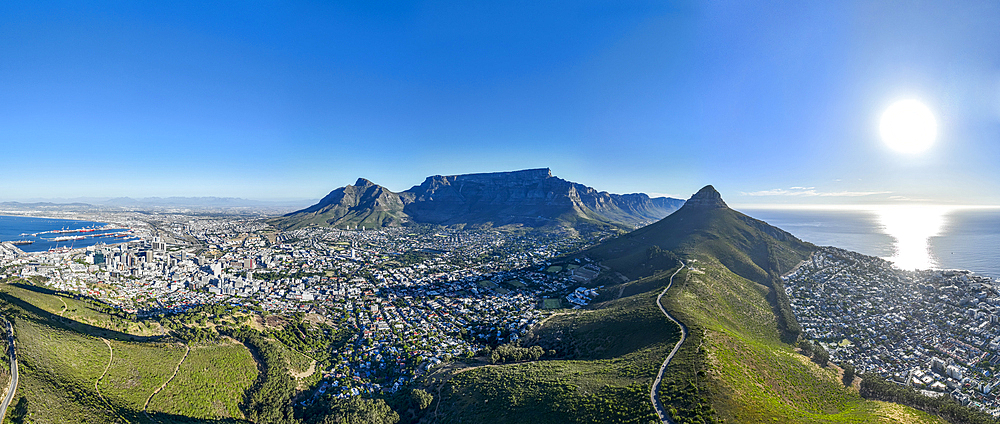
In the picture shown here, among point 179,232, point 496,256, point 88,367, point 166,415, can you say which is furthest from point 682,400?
point 179,232

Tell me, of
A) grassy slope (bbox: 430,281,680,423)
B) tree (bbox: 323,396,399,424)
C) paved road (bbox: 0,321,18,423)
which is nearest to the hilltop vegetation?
paved road (bbox: 0,321,18,423)

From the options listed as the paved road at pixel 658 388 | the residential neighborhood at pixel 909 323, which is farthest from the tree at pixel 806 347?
the paved road at pixel 658 388

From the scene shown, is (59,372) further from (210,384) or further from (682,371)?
(682,371)

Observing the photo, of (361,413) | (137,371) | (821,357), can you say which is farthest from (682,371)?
(137,371)

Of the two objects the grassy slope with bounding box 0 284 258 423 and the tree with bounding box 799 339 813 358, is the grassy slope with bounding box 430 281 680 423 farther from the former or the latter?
the grassy slope with bounding box 0 284 258 423

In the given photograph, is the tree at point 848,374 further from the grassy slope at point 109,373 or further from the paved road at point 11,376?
the paved road at point 11,376

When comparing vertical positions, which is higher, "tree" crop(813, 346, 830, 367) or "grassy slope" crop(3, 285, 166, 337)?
"grassy slope" crop(3, 285, 166, 337)
